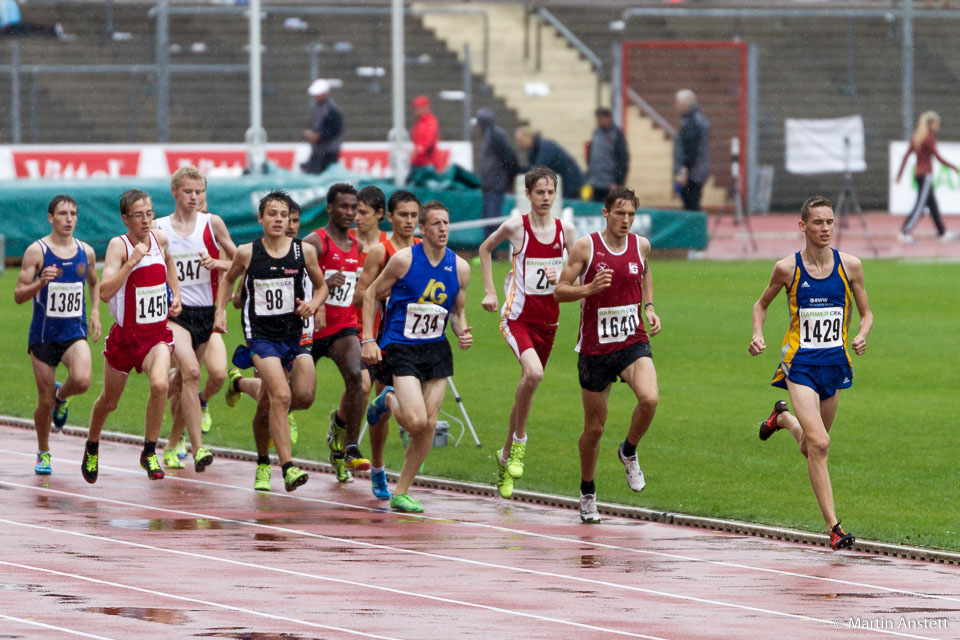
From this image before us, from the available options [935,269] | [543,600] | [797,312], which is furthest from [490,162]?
[543,600]

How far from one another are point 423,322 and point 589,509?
61.3 inches

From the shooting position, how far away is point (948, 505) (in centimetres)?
1172

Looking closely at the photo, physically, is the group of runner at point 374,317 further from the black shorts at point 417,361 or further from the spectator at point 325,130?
the spectator at point 325,130

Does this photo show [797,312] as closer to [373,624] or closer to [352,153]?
[373,624]

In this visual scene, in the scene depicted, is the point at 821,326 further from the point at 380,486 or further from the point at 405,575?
the point at 380,486

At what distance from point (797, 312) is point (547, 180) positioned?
7.80 feet

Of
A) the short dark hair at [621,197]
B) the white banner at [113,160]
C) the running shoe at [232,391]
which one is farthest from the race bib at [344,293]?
the white banner at [113,160]

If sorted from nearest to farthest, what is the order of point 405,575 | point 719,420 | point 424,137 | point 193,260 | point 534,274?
point 405,575 → point 534,274 → point 193,260 → point 719,420 → point 424,137

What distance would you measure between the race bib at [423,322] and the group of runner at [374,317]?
0.03 feet

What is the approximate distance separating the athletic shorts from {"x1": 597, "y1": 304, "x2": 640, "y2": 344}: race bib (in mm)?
1099

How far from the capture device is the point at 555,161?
3130cm

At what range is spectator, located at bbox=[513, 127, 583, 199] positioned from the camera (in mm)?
30516

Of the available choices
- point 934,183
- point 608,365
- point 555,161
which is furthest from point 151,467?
point 934,183

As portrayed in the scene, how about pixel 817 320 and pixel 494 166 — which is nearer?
pixel 817 320
